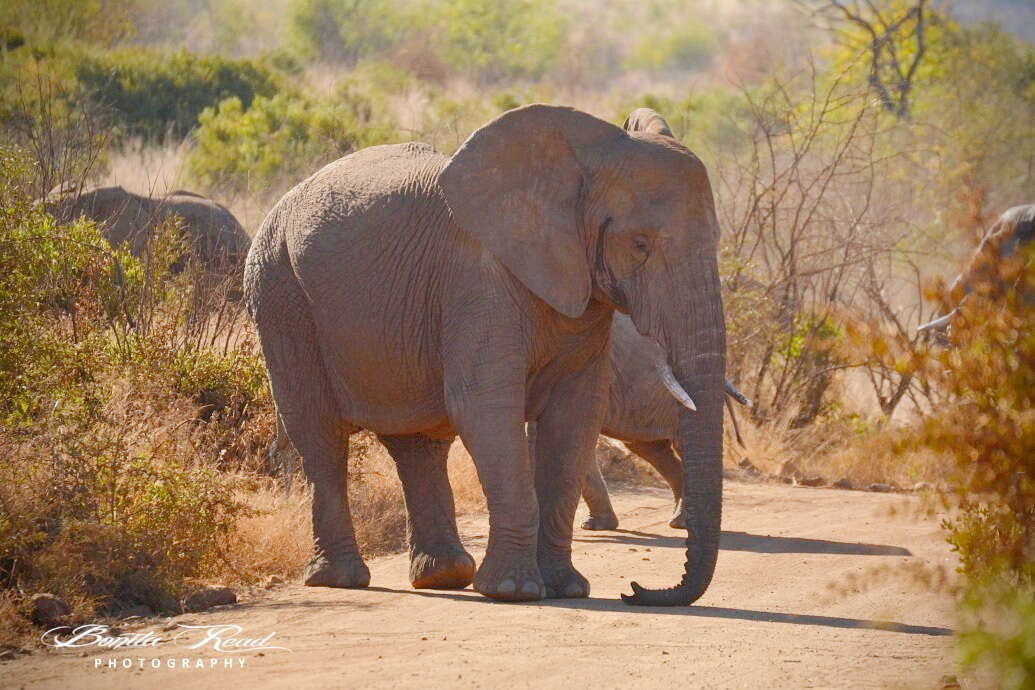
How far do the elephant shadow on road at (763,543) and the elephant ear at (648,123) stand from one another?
8.89 ft

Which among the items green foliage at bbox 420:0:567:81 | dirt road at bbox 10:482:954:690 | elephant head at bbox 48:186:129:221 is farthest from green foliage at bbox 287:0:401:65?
dirt road at bbox 10:482:954:690

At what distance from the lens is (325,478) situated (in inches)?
319

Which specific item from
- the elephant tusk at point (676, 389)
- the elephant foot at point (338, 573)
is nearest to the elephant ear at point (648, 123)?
the elephant tusk at point (676, 389)

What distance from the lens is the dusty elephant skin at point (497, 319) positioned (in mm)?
6953

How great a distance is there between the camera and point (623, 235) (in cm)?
710

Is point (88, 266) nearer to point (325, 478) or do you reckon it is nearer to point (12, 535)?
point (325, 478)

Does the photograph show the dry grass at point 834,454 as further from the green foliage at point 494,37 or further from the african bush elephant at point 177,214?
the green foliage at point 494,37

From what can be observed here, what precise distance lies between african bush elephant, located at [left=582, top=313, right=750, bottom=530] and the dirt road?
1364mm

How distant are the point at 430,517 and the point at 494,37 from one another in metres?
39.6

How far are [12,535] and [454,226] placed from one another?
8.13 feet

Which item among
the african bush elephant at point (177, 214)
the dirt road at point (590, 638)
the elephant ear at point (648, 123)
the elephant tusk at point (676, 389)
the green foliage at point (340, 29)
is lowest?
the dirt road at point (590, 638)

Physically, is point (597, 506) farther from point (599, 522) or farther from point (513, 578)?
point (513, 578)

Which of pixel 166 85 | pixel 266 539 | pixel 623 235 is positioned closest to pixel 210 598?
pixel 266 539

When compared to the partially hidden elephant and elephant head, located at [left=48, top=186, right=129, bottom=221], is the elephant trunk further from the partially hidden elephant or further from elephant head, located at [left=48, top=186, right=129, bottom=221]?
elephant head, located at [left=48, top=186, right=129, bottom=221]
